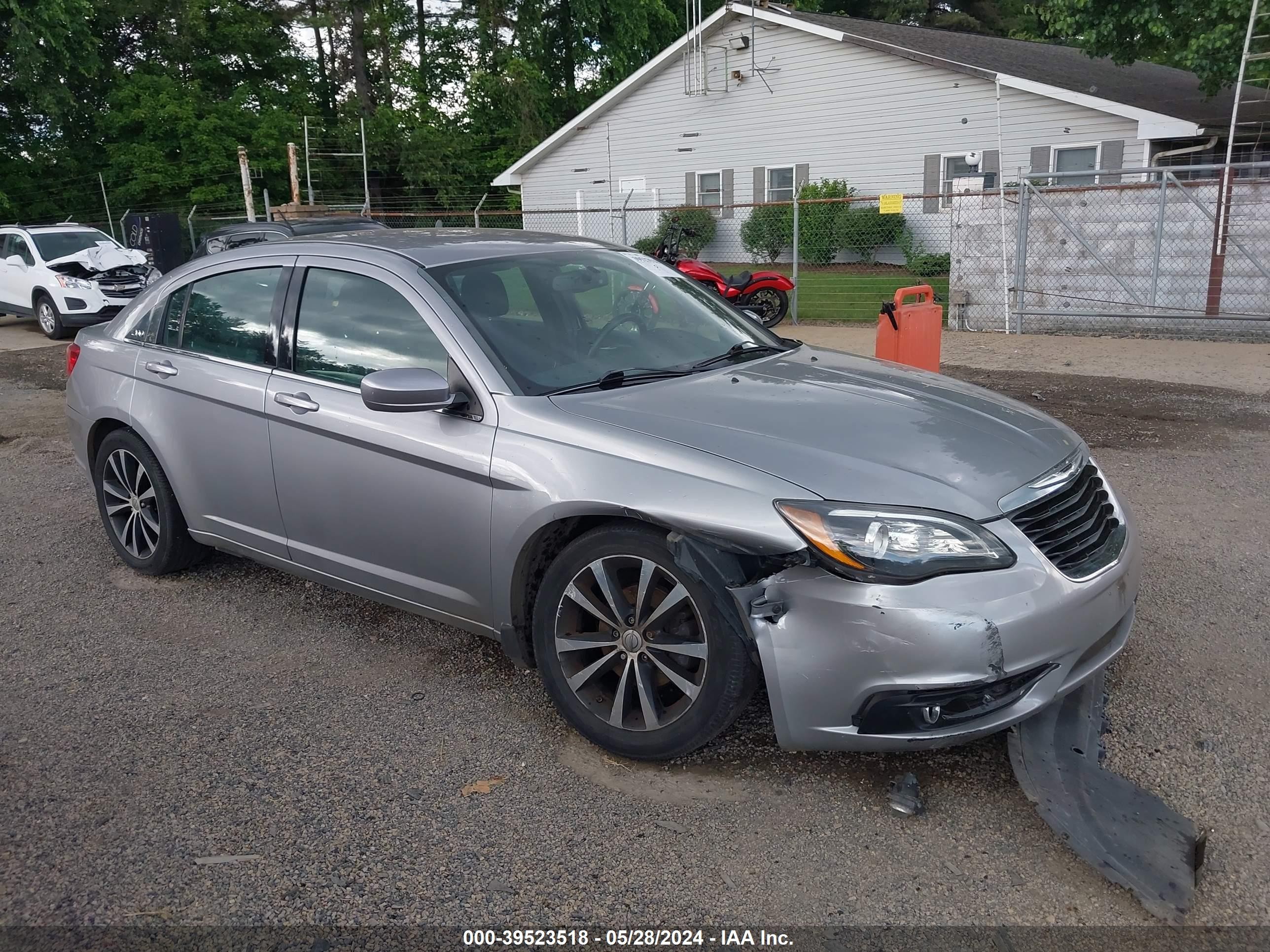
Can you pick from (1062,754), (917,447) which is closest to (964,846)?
(1062,754)

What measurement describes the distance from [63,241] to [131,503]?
13736 millimetres

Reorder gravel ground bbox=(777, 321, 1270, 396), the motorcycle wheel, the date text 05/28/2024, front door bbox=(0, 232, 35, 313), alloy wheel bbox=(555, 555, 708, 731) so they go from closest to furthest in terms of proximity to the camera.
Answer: the date text 05/28/2024, alloy wheel bbox=(555, 555, 708, 731), gravel ground bbox=(777, 321, 1270, 396), the motorcycle wheel, front door bbox=(0, 232, 35, 313)

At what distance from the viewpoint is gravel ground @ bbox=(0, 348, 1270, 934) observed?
266 cm

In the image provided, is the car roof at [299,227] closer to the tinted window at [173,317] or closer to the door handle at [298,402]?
the tinted window at [173,317]

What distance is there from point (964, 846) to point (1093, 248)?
11.7 meters

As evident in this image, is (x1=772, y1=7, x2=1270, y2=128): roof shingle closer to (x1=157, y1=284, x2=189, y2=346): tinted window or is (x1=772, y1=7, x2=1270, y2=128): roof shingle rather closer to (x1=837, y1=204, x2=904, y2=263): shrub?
(x1=837, y1=204, x2=904, y2=263): shrub

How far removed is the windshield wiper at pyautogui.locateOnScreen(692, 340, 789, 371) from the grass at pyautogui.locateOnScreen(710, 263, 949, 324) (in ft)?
31.9

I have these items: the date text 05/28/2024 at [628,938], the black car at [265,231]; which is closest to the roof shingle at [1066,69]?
the black car at [265,231]

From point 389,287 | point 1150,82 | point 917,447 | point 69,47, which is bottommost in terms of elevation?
Result: point 917,447

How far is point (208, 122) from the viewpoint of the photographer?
29.8 m

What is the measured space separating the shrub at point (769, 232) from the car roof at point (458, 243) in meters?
19.0

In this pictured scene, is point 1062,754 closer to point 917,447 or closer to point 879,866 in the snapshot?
point 879,866

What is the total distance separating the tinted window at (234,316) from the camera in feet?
14.1

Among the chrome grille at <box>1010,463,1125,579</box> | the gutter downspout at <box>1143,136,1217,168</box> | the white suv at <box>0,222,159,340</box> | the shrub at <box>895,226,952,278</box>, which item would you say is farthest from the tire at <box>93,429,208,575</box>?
the gutter downspout at <box>1143,136,1217,168</box>
